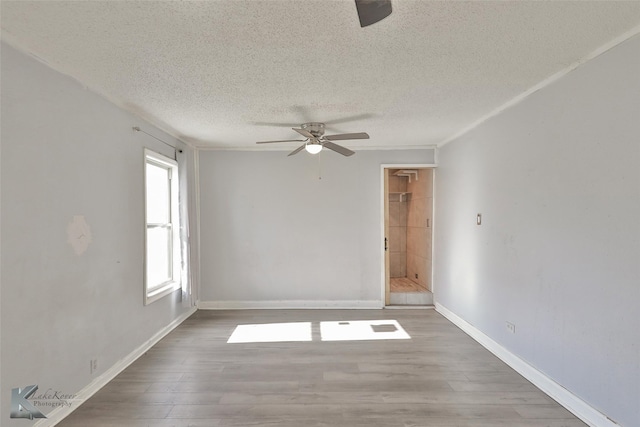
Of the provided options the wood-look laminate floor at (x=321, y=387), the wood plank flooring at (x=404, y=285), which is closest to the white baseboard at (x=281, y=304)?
the wood plank flooring at (x=404, y=285)

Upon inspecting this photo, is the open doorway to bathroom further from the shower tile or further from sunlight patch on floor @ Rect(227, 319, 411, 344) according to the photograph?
sunlight patch on floor @ Rect(227, 319, 411, 344)

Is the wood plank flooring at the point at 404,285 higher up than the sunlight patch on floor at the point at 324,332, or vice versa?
the wood plank flooring at the point at 404,285

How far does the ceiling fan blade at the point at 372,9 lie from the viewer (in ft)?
3.74

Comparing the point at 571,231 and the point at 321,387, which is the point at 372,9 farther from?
the point at 321,387

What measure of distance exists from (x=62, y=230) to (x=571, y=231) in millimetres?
3575

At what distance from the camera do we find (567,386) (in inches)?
87.6

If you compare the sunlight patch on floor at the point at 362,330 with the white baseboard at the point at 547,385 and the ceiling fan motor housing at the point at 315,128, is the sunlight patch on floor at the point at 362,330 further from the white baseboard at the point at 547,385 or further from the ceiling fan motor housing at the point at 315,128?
the ceiling fan motor housing at the point at 315,128

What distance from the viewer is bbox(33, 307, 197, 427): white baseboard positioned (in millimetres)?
2074

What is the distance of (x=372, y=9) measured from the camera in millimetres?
1175

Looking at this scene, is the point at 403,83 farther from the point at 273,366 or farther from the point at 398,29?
the point at 273,366

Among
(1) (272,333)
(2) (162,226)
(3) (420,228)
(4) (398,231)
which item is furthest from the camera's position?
(4) (398,231)

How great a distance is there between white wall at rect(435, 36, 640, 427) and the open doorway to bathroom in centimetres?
145

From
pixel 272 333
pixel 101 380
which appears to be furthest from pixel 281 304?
pixel 101 380

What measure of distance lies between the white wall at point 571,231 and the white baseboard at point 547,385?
0.05 m
